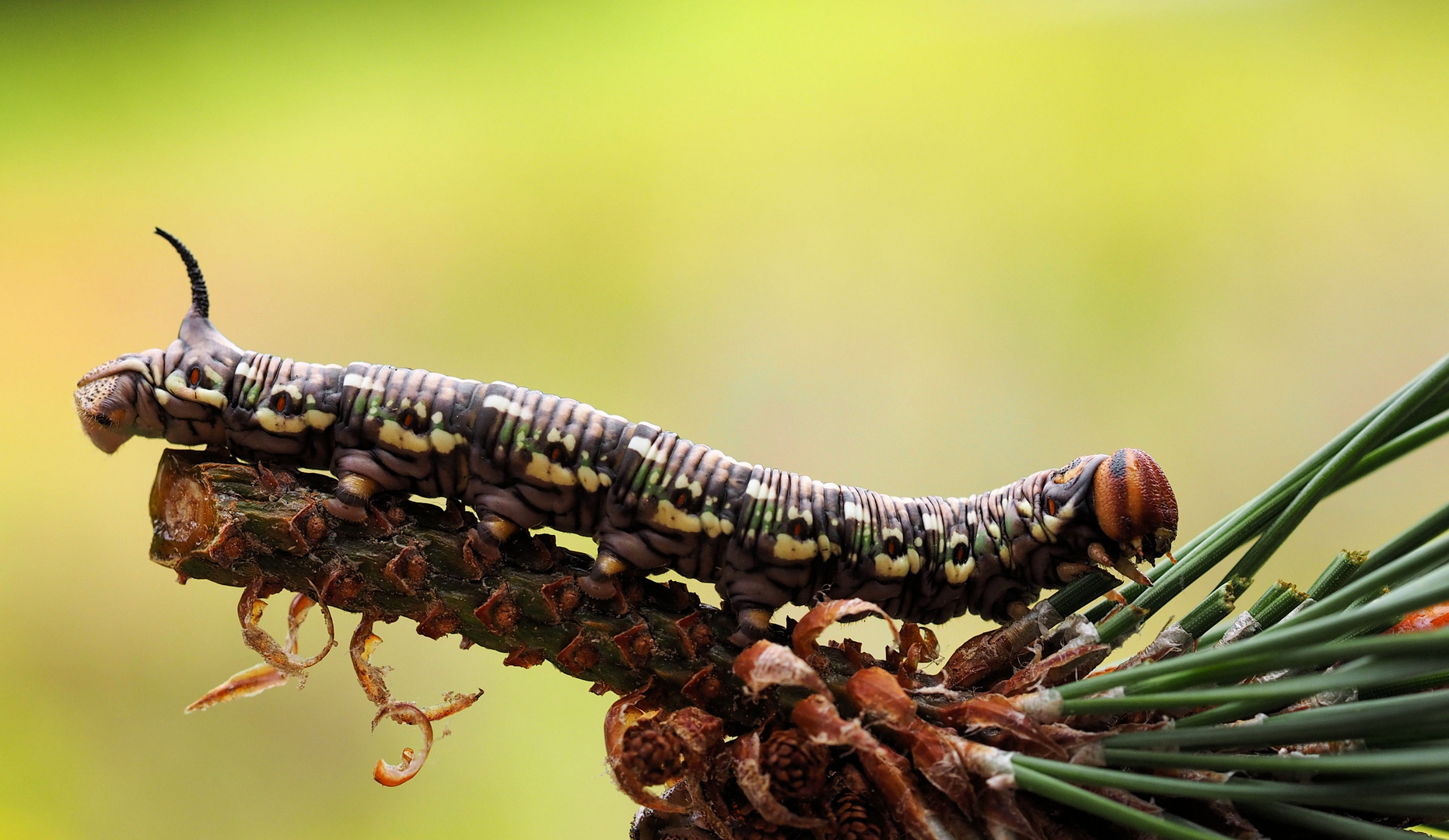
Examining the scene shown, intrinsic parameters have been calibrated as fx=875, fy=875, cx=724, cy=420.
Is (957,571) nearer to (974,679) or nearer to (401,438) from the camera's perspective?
(974,679)

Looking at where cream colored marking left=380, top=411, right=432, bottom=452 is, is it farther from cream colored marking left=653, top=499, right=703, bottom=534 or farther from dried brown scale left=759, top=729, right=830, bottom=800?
dried brown scale left=759, top=729, right=830, bottom=800

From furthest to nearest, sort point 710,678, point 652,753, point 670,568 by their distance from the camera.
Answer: point 670,568, point 710,678, point 652,753

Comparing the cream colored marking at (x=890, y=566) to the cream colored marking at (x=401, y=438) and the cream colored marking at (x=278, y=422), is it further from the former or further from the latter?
the cream colored marking at (x=278, y=422)

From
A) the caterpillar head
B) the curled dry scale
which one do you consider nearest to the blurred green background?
the caterpillar head

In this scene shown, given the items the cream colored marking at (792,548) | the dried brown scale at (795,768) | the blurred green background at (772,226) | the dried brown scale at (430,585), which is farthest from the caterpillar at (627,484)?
the blurred green background at (772,226)

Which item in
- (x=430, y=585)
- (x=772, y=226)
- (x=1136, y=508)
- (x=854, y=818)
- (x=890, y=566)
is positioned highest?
(x=772, y=226)

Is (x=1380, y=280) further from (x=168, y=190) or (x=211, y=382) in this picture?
(x=168, y=190)

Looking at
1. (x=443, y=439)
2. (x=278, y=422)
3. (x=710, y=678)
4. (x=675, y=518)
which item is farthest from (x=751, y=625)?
(x=278, y=422)
